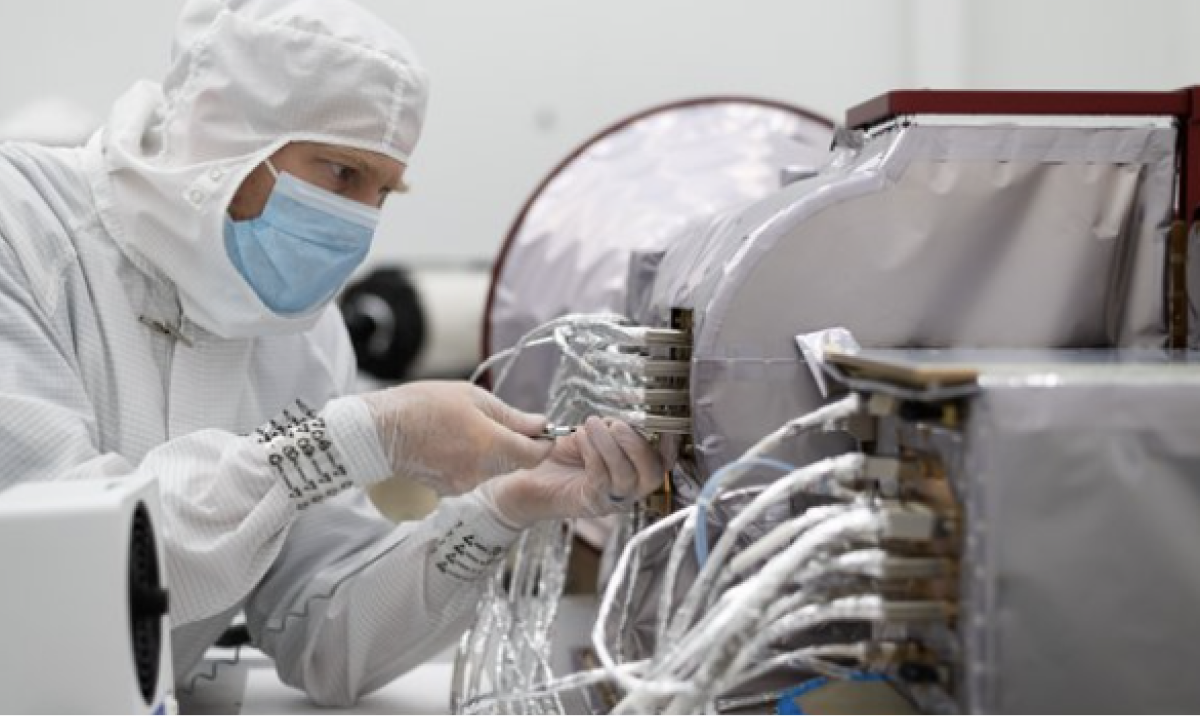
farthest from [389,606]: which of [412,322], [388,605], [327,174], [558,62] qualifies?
[558,62]

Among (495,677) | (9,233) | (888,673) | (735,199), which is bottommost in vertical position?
(495,677)

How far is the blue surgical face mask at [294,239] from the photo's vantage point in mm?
1443

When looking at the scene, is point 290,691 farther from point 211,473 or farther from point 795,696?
point 795,696

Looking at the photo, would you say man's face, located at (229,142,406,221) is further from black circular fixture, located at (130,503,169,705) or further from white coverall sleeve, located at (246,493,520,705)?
black circular fixture, located at (130,503,169,705)

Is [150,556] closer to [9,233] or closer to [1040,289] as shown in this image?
[9,233]

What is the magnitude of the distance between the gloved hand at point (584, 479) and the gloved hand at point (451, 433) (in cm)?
5

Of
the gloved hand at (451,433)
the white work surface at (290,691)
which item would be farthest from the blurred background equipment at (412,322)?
the gloved hand at (451,433)

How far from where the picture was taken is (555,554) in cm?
149

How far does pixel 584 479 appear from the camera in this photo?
1.33 m

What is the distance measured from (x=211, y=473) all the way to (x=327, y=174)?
41 cm

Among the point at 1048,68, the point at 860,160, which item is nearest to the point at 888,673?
the point at 860,160

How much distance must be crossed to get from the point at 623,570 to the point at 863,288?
30cm

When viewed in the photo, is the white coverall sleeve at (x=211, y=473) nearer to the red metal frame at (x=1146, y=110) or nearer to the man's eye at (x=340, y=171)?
the man's eye at (x=340, y=171)

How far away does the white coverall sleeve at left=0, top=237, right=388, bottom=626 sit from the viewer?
46.6 inches
